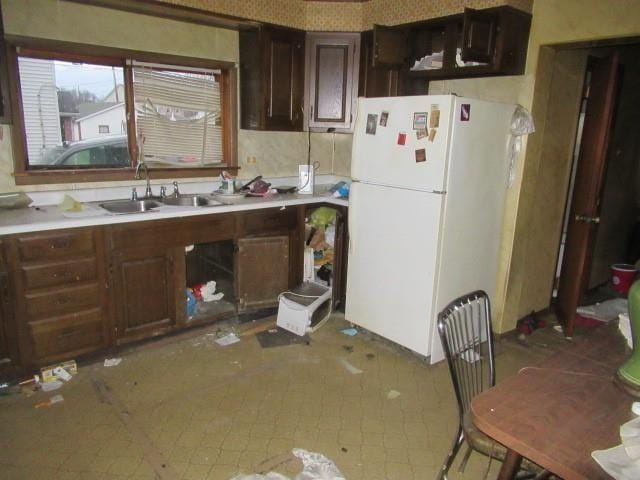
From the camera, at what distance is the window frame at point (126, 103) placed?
2.74 m

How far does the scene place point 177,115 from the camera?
11.2ft

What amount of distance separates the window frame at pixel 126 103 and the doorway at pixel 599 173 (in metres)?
2.59

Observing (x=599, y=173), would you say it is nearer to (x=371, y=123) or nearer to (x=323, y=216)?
(x=371, y=123)

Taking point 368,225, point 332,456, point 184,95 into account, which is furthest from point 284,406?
point 184,95

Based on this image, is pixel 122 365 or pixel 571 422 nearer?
pixel 571 422

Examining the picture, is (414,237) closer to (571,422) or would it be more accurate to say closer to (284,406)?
(284,406)

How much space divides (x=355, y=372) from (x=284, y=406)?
1.82 feet

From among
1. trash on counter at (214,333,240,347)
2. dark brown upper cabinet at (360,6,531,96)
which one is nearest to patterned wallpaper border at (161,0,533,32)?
dark brown upper cabinet at (360,6,531,96)

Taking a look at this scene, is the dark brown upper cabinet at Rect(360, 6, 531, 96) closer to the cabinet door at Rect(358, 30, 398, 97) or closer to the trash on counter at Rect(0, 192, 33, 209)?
the cabinet door at Rect(358, 30, 398, 97)

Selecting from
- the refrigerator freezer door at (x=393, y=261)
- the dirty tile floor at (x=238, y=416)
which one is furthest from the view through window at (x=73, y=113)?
the refrigerator freezer door at (x=393, y=261)

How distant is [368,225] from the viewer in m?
3.07

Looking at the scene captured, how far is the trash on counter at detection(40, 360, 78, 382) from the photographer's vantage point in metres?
2.59

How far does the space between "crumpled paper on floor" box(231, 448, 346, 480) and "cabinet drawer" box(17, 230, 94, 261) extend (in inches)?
60.2

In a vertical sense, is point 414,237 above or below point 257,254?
above
